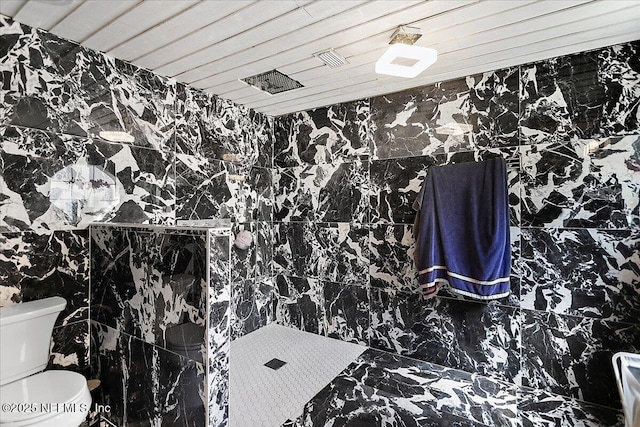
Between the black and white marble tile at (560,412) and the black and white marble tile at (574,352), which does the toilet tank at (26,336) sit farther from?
the black and white marble tile at (574,352)

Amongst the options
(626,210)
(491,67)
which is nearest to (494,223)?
(626,210)

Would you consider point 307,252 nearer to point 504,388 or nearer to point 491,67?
point 504,388

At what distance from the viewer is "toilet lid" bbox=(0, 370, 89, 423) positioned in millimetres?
1301

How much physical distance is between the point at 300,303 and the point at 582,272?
7.32 ft

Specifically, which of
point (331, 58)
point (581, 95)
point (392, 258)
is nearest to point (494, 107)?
point (581, 95)

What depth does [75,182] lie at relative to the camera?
181cm

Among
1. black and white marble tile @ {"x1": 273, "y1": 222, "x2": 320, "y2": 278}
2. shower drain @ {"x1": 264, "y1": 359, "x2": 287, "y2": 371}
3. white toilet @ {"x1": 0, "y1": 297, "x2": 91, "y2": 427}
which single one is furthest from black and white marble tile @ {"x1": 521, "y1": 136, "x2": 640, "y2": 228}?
white toilet @ {"x1": 0, "y1": 297, "x2": 91, "y2": 427}

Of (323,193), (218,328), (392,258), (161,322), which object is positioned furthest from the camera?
(323,193)

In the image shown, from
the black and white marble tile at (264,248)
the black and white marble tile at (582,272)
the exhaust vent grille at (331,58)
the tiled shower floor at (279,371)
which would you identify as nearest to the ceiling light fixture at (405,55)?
the exhaust vent grille at (331,58)

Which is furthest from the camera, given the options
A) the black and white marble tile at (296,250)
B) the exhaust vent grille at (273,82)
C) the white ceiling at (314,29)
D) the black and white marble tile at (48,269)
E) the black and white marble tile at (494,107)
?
the black and white marble tile at (296,250)

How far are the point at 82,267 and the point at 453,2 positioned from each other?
8.40ft

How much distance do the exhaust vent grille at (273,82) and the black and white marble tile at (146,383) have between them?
191cm

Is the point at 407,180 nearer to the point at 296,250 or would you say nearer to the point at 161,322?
the point at 296,250

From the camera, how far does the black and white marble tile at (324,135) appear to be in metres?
2.66
